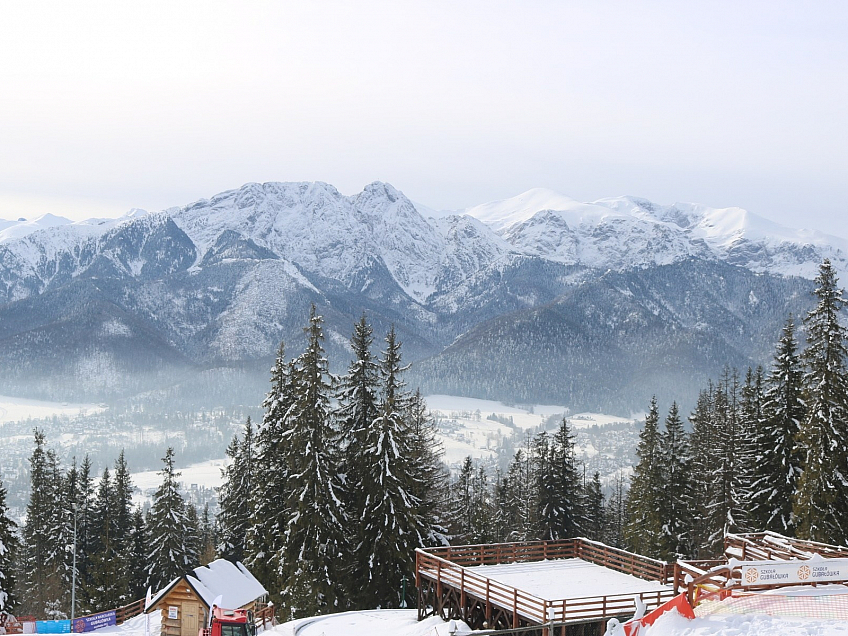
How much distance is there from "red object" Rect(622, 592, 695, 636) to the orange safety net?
61cm

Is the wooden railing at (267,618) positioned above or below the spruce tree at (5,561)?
below

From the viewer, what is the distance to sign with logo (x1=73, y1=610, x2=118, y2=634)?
3588 centimetres

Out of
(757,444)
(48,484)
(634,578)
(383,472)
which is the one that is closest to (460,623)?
(634,578)

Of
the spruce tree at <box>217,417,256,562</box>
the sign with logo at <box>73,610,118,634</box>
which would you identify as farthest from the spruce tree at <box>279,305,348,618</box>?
the spruce tree at <box>217,417,256,562</box>

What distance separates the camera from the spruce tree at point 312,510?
1452 inches

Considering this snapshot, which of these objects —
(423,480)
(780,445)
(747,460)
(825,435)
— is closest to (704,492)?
(747,460)

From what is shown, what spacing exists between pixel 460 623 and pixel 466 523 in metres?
33.0

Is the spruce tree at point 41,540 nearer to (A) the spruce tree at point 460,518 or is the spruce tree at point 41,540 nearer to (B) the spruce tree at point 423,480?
(A) the spruce tree at point 460,518

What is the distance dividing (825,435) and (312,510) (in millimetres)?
21850

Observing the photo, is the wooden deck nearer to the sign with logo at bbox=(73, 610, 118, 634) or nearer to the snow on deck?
the snow on deck

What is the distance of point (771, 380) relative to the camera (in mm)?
40625

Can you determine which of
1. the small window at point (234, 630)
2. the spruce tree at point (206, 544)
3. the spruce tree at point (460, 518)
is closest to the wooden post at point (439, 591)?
the small window at point (234, 630)

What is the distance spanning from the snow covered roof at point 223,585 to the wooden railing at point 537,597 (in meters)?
9.92

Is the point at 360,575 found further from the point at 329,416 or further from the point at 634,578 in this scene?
the point at 634,578
